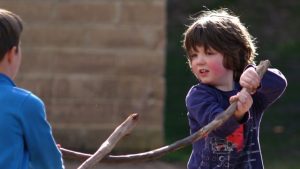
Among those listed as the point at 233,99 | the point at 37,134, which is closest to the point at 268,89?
the point at 233,99

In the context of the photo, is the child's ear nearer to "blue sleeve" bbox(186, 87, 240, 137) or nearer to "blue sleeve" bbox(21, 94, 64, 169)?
"blue sleeve" bbox(21, 94, 64, 169)

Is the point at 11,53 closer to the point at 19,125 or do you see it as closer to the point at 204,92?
the point at 19,125

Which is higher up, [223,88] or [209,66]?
[209,66]

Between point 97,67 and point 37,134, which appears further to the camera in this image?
point 97,67

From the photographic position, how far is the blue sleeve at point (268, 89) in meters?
4.70

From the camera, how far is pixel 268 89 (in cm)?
470

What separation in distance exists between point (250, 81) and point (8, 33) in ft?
3.62

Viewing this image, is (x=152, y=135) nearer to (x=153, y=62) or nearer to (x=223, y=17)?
(x=153, y=62)

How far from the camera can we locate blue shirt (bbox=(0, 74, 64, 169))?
3.80m

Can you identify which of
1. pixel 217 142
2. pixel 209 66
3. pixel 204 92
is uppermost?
pixel 209 66

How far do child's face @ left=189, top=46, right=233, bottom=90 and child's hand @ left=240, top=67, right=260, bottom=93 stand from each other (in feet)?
0.70

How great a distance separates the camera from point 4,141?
3.84m

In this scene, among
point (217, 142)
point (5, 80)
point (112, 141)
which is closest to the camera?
point (5, 80)

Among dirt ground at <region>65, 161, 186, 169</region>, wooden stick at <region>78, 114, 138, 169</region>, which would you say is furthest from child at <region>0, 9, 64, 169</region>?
dirt ground at <region>65, 161, 186, 169</region>
